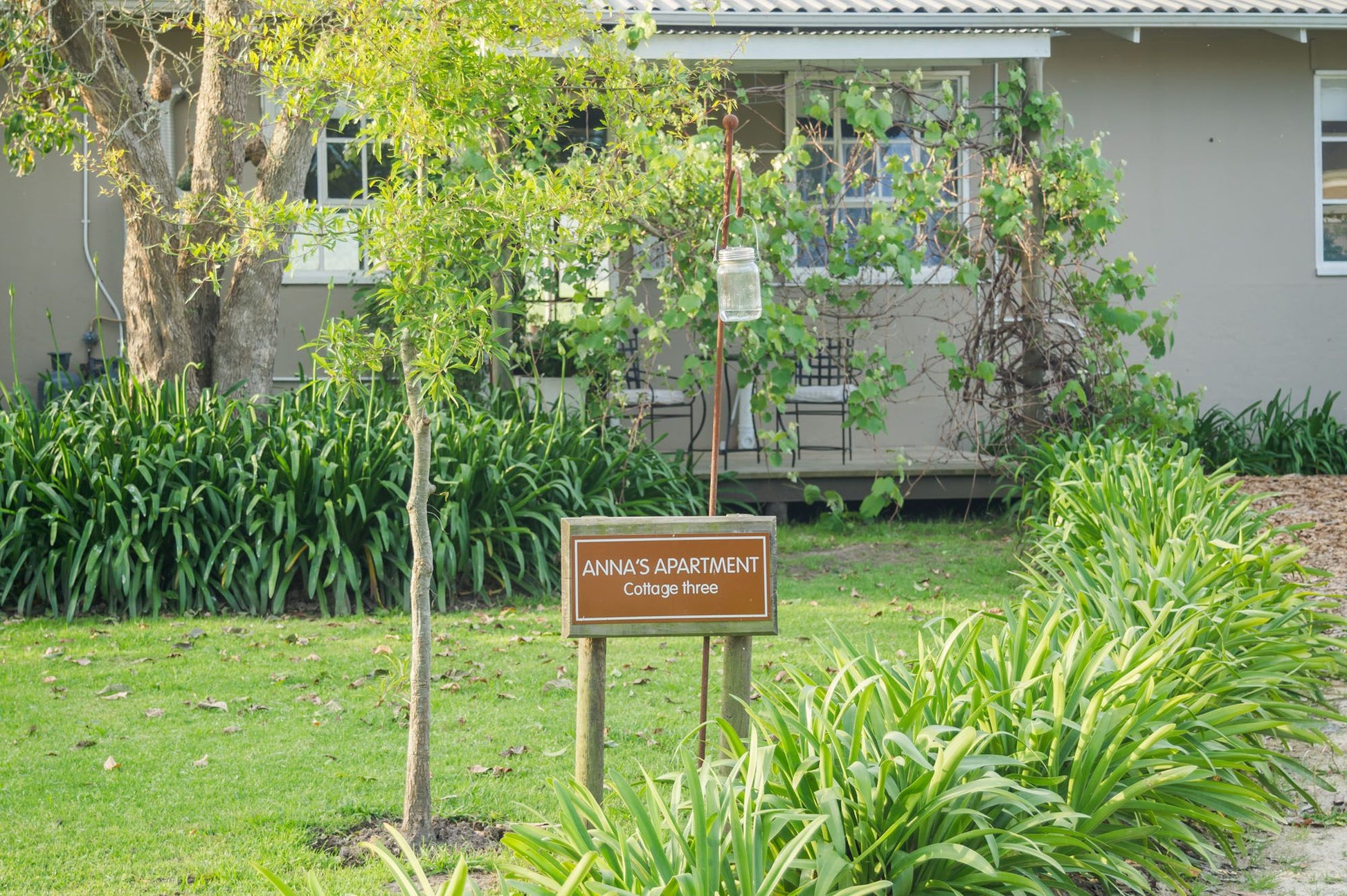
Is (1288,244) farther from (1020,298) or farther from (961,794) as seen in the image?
(961,794)

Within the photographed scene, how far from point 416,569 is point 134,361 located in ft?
17.0

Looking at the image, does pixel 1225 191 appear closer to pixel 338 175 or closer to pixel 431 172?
pixel 338 175

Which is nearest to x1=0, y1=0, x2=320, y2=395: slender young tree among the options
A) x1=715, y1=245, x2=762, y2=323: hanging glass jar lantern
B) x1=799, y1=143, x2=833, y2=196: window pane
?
x1=799, y1=143, x2=833, y2=196: window pane

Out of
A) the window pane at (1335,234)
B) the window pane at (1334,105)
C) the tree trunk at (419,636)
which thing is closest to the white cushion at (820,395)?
the window pane at (1335,234)

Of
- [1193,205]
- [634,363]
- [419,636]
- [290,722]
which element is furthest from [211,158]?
[1193,205]

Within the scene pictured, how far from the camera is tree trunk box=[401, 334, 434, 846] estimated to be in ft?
13.1

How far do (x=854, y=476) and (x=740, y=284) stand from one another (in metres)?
5.98

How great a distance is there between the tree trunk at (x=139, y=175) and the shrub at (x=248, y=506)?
18.7 inches

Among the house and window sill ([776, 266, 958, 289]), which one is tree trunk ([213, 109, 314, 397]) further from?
window sill ([776, 266, 958, 289])

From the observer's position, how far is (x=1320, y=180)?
1202 cm

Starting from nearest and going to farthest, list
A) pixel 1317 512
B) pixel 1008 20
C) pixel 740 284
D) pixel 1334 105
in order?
pixel 740 284 → pixel 1317 512 → pixel 1008 20 → pixel 1334 105

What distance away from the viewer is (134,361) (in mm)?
8469

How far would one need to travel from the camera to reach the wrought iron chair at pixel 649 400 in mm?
8852

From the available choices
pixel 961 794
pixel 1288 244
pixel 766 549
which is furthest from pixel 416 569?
pixel 1288 244
